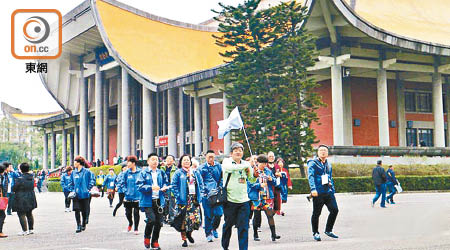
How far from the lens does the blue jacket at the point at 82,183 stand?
40.4ft

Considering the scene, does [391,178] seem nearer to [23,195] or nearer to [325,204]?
[325,204]

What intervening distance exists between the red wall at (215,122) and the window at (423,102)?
13.8 meters

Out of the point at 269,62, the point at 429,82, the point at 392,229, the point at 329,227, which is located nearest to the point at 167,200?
the point at 329,227

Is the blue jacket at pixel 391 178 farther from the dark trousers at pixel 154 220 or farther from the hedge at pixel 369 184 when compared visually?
the dark trousers at pixel 154 220

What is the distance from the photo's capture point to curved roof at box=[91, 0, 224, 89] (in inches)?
1713

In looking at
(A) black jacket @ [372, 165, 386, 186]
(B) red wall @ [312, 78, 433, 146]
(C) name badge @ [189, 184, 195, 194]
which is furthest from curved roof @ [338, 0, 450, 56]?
(C) name badge @ [189, 184, 195, 194]

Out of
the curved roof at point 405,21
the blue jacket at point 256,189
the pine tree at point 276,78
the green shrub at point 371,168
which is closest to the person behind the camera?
the blue jacket at point 256,189

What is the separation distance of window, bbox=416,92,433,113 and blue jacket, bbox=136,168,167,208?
31.3 m

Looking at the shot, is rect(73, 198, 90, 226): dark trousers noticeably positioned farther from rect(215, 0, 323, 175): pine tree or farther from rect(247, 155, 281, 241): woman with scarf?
rect(215, 0, 323, 175): pine tree

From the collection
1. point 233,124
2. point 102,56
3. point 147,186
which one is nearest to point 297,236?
point 233,124

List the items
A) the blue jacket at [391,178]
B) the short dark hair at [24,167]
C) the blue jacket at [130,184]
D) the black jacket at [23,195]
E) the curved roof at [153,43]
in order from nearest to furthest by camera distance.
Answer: the blue jacket at [130,184], the black jacket at [23,195], the short dark hair at [24,167], the blue jacket at [391,178], the curved roof at [153,43]

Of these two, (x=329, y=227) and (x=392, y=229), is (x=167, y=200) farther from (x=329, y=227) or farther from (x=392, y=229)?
(x=392, y=229)

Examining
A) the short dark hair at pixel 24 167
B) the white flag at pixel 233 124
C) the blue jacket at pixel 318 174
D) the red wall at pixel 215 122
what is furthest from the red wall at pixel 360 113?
the blue jacket at pixel 318 174

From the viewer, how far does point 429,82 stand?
3859 cm
